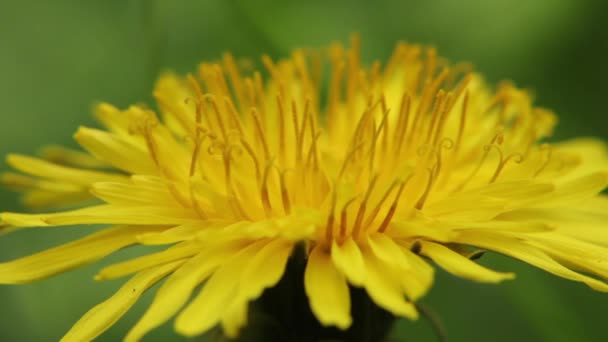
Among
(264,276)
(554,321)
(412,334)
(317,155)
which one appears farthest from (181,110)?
(554,321)

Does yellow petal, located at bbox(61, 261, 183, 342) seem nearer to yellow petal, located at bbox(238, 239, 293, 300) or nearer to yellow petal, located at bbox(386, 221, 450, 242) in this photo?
yellow petal, located at bbox(238, 239, 293, 300)

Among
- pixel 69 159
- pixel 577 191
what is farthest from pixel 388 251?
pixel 69 159

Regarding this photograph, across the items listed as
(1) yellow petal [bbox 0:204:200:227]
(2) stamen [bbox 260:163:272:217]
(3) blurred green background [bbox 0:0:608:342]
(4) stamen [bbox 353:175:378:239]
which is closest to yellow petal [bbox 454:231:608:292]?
(4) stamen [bbox 353:175:378:239]

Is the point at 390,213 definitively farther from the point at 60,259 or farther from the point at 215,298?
the point at 60,259

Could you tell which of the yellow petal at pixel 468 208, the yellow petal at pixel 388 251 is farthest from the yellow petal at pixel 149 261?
the yellow petal at pixel 468 208

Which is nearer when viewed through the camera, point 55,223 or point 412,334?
point 55,223

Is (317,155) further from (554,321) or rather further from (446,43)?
(446,43)

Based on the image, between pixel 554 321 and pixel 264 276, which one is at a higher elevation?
pixel 264 276
